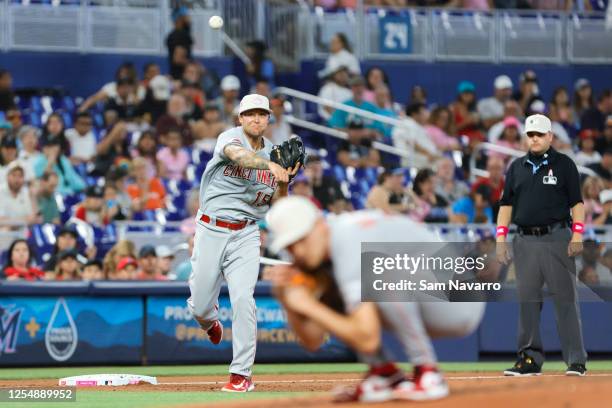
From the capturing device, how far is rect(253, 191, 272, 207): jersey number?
1038 cm

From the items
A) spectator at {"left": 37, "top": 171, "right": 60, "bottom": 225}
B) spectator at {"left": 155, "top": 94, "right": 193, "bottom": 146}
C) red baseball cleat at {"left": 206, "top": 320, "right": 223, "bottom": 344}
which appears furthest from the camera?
spectator at {"left": 155, "top": 94, "right": 193, "bottom": 146}

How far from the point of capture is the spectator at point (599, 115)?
21.4m

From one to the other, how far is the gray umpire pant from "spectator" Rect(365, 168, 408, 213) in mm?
4767

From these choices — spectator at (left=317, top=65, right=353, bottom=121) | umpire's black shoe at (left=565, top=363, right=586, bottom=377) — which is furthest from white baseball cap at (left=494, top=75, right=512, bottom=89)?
umpire's black shoe at (left=565, top=363, right=586, bottom=377)

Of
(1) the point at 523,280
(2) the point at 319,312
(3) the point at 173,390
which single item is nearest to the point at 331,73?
(1) the point at 523,280

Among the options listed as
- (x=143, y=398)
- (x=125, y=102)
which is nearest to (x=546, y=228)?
(x=143, y=398)

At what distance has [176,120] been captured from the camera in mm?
18891

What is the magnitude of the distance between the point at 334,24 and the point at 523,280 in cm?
1149

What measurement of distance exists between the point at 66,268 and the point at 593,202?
296 inches

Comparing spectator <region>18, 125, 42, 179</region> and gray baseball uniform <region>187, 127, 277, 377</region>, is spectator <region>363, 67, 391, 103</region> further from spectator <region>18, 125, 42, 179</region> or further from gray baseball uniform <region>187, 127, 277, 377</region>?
gray baseball uniform <region>187, 127, 277, 377</region>

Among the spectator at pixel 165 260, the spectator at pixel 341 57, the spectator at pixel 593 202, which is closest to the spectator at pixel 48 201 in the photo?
the spectator at pixel 165 260

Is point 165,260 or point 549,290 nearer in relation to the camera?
point 549,290

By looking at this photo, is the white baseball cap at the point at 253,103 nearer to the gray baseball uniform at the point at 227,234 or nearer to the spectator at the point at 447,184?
the gray baseball uniform at the point at 227,234

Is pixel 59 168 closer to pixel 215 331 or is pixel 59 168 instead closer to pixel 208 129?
pixel 208 129
